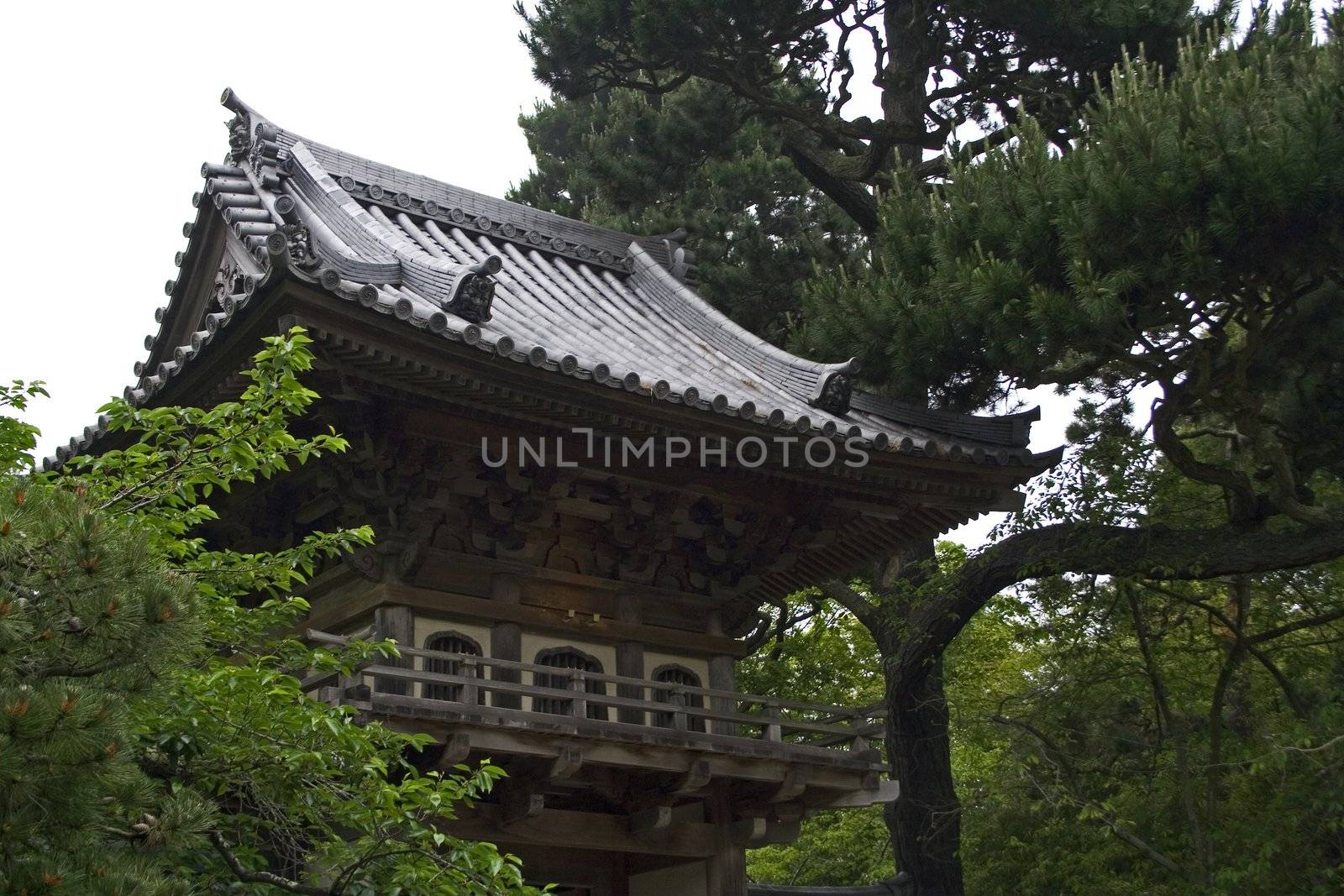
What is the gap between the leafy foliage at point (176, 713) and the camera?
432 centimetres

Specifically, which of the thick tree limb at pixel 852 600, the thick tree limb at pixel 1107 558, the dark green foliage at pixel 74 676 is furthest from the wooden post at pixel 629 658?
the thick tree limb at pixel 852 600

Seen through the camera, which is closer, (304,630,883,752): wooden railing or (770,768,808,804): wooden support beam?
(304,630,883,752): wooden railing

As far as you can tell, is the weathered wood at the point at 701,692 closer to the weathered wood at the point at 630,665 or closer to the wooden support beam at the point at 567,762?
the weathered wood at the point at 630,665

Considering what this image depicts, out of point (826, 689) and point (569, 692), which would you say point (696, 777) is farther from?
point (826, 689)

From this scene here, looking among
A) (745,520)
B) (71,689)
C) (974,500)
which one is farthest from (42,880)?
(974,500)

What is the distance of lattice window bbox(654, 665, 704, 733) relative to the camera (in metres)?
10.4

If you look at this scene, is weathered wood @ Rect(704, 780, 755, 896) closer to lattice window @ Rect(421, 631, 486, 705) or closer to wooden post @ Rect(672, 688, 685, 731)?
wooden post @ Rect(672, 688, 685, 731)

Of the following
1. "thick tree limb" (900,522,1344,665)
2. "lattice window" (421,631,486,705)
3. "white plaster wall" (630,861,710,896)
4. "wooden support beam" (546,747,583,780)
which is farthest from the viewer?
"thick tree limb" (900,522,1344,665)

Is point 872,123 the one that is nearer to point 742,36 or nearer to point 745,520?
Result: point 742,36

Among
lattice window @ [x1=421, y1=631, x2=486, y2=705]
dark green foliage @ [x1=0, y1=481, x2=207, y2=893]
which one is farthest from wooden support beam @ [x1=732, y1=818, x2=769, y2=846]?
dark green foliage @ [x1=0, y1=481, x2=207, y2=893]

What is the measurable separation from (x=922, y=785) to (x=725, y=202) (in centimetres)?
756

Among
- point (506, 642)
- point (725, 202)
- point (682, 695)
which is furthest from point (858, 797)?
point (725, 202)

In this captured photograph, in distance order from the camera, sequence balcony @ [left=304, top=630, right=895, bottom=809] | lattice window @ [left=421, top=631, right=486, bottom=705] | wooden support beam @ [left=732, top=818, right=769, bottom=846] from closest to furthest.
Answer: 1. balcony @ [left=304, top=630, right=895, bottom=809]
2. lattice window @ [left=421, top=631, right=486, bottom=705]
3. wooden support beam @ [left=732, top=818, right=769, bottom=846]

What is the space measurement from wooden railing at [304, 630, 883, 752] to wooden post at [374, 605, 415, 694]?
0.04 ft
